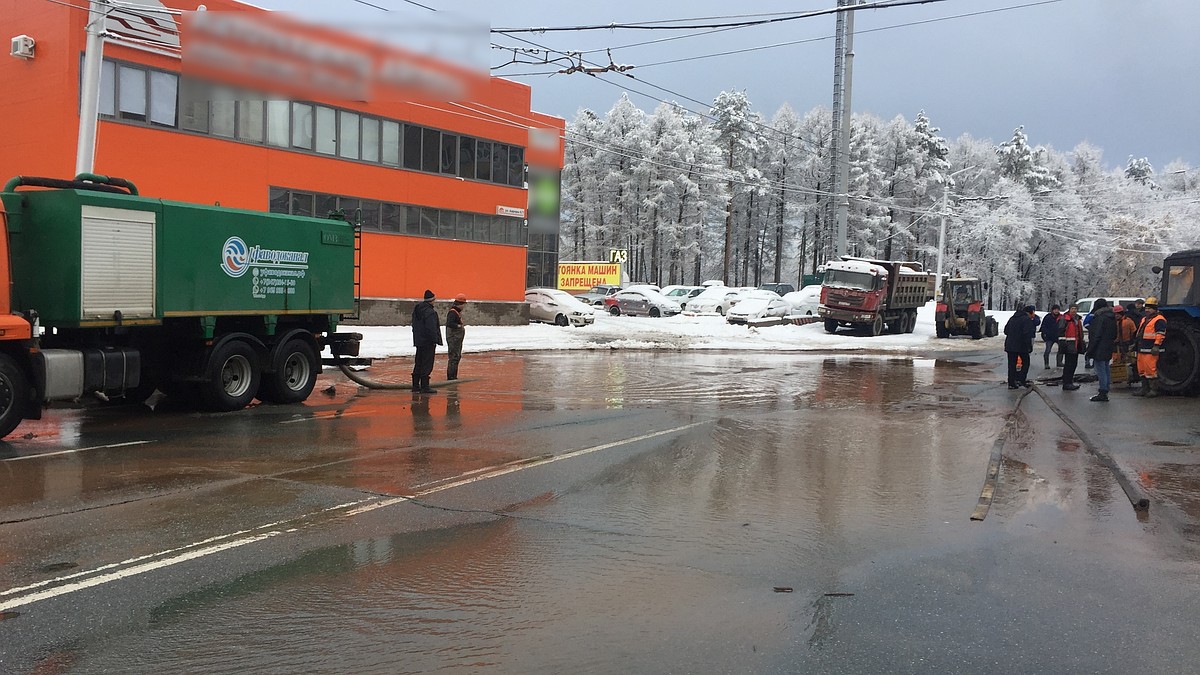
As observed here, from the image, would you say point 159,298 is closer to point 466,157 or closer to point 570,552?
point 570,552

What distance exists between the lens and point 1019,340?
1741cm

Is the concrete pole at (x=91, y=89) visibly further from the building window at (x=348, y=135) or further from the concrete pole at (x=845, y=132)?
the concrete pole at (x=845, y=132)

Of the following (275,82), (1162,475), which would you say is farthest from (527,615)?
(275,82)

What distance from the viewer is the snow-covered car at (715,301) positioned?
160ft

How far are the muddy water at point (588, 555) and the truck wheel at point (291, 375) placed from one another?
2.52 meters

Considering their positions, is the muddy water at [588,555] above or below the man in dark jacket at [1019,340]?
below

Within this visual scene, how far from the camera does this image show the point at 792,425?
12242 millimetres

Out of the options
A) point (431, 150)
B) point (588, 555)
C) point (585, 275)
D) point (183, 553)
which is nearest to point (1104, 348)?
point (588, 555)

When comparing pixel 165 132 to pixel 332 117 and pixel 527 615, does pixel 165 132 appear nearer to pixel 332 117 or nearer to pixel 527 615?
pixel 332 117

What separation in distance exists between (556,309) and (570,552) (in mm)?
32239

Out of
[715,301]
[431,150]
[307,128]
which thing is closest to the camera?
[307,128]

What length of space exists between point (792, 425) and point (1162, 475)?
446cm

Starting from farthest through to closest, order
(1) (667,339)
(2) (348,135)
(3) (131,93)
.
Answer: (1) (667,339), (2) (348,135), (3) (131,93)

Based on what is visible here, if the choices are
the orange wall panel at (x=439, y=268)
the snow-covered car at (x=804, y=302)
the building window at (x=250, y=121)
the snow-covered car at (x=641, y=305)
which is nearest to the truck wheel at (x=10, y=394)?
the building window at (x=250, y=121)
